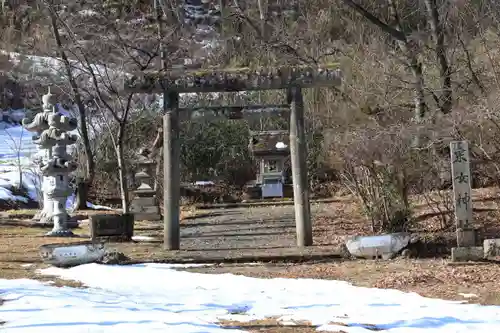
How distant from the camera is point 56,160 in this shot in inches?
549

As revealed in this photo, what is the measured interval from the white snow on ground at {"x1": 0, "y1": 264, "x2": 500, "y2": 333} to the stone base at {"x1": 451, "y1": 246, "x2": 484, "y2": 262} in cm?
183

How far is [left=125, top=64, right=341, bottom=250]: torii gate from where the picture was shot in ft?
34.1

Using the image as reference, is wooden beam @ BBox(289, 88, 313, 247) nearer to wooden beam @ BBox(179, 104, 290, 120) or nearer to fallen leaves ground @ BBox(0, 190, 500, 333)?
wooden beam @ BBox(179, 104, 290, 120)

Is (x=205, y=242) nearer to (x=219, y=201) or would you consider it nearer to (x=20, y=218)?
(x=20, y=218)

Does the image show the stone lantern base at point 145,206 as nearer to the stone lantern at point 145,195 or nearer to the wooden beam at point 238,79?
the stone lantern at point 145,195

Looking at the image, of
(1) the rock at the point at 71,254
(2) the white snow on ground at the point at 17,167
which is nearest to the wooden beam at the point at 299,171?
(1) the rock at the point at 71,254

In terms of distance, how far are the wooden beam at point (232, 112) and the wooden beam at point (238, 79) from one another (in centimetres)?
41

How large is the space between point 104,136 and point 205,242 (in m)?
15.4

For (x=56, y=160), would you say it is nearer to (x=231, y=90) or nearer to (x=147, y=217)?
(x=147, y=217)

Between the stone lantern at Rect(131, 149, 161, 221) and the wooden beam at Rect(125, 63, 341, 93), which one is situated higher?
the wooden beam at Rect(125, 63, 341, 93)

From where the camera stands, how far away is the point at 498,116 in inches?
380

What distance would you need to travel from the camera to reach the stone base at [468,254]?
8352 millimetres

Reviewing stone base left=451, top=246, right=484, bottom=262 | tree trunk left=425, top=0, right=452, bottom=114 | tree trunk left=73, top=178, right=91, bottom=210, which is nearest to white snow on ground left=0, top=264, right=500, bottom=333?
stone base left=451, top=246, right=484, bottom=262

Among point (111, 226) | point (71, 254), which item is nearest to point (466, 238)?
point (71, 254)
